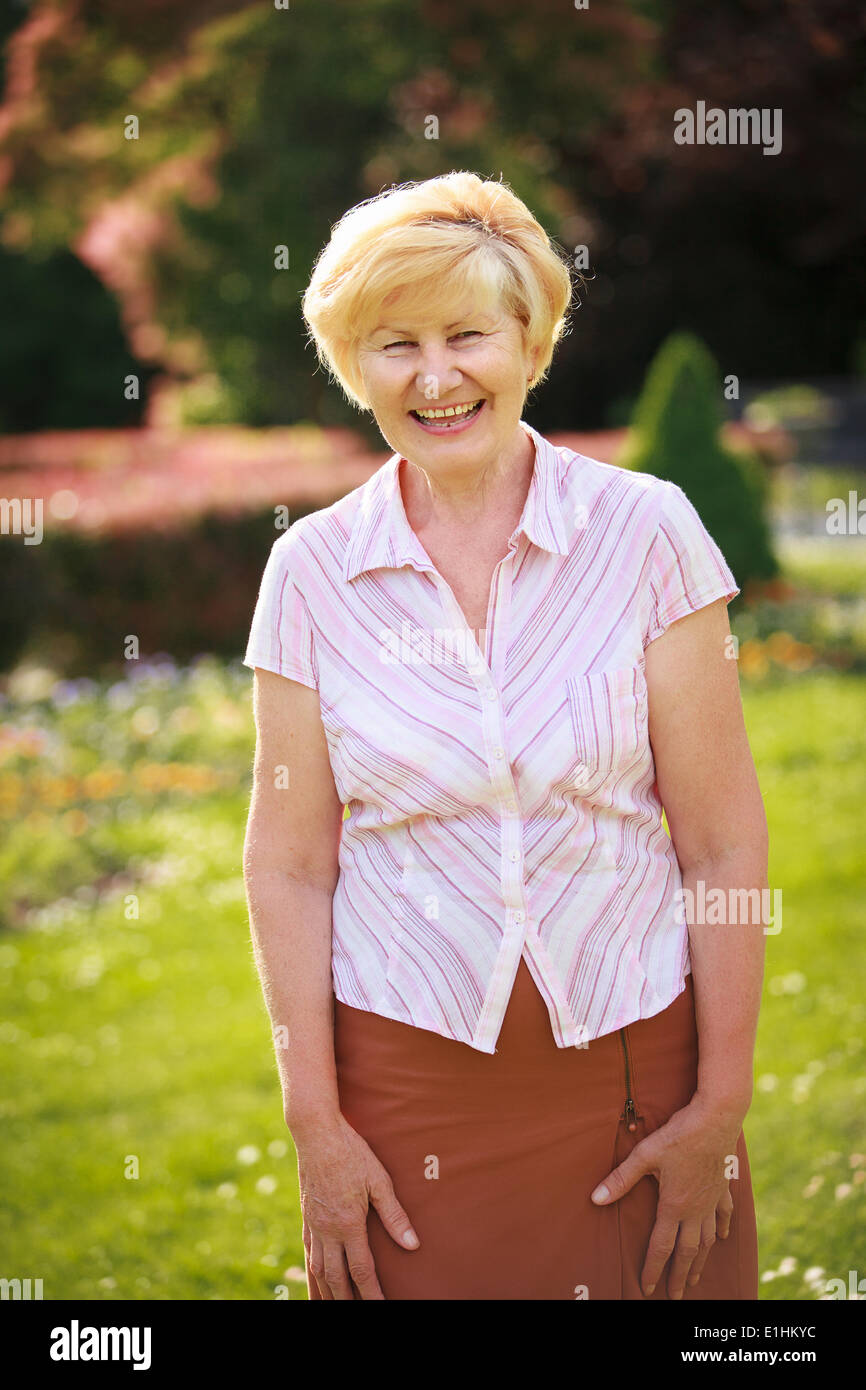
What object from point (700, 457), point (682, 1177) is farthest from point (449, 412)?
point (700, 457)

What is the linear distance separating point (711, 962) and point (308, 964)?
0.62m

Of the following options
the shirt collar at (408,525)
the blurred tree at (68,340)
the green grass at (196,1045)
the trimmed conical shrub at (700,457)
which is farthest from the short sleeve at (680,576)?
the blurred tree at (68,340)

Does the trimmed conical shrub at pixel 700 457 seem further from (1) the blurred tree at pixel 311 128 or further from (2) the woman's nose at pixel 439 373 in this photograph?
(2) the woman's nose at pixel 439 373

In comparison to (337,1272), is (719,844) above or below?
above

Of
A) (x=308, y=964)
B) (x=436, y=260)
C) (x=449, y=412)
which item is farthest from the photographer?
(x=308, y=964)

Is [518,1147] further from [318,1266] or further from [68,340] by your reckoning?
[68,340]

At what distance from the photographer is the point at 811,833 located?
5.93m

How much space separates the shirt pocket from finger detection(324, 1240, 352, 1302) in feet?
2.69

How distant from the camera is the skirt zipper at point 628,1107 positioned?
2049 mm

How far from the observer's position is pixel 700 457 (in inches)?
392

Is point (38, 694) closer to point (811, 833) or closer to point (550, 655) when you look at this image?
point (811, 833)

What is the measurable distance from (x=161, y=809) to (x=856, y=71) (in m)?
11.4

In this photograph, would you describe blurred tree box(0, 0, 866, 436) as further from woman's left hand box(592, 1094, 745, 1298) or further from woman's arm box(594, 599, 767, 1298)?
woman's left hand box(592, 1094, 745, 1298)
